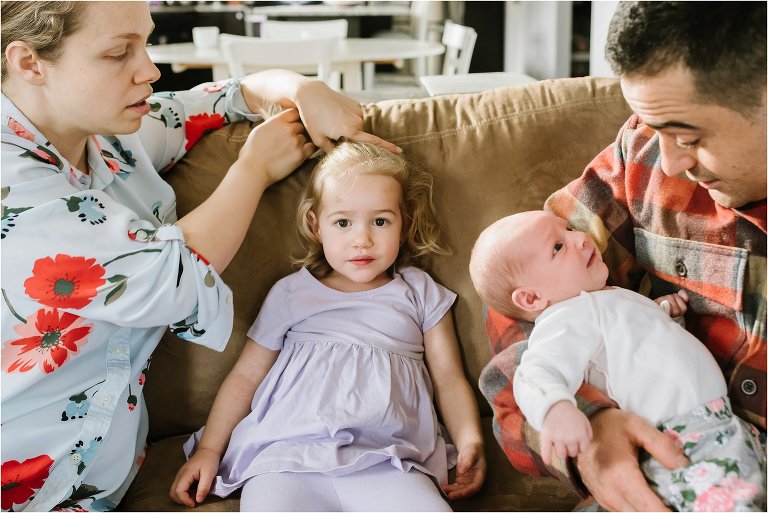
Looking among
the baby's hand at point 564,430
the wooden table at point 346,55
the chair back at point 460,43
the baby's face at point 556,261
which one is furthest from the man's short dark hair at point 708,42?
the chair back at point 460,43

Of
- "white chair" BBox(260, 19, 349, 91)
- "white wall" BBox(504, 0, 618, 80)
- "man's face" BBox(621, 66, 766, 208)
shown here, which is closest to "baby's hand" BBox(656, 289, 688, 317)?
"man's face" BBox(621, 66, 766, 208)

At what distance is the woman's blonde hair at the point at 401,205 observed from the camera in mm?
1611

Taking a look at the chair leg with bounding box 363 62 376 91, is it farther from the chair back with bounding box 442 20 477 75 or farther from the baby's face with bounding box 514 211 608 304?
the baby's face with bounding box 514 211 608 304

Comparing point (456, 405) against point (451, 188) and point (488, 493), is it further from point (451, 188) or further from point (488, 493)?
point (451, 188)

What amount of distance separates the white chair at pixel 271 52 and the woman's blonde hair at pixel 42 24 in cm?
234

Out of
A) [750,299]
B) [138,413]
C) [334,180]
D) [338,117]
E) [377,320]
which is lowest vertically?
[138,413]

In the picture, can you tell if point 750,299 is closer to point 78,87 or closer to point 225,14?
point 78,87

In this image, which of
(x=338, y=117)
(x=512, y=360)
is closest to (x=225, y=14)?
(x=338, y=117)

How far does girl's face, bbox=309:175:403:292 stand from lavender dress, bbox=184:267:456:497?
7cm

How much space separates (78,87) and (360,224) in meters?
0.58

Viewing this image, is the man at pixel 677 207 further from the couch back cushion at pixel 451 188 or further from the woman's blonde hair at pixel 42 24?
the woman's blonde hair at pixel 42 24

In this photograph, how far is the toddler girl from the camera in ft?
4.67

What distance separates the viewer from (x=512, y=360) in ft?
4.48

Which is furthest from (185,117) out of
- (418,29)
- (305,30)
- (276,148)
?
(418,29)
